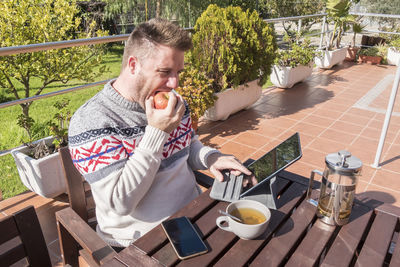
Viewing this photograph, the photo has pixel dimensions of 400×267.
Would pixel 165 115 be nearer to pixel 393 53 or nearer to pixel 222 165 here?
pixel 222 165

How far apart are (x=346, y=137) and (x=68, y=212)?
3.52 metres

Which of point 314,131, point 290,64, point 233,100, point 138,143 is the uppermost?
point 138,143

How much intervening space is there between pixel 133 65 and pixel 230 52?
8.95 feet

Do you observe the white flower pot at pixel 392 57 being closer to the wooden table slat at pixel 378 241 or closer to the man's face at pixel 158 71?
the wooden table slat at pixel 378 241

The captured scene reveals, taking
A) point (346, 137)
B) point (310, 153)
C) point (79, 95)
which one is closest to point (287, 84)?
point (346, 137)

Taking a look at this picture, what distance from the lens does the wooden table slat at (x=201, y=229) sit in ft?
3.38

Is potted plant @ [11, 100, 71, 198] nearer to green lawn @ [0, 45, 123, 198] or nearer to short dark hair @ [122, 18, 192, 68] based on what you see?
green lawn @ [0, 45, 123, 198]

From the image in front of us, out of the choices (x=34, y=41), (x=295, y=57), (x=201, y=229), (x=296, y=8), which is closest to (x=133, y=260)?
(x=201, y=229)

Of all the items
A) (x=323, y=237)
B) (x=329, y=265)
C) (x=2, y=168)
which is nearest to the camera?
(x=329, y=265)

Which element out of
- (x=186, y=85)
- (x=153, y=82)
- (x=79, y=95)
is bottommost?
(x=79, y=95)

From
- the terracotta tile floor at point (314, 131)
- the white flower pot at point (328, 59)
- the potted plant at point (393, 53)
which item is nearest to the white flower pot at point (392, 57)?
the potted plant at point (393, 53)

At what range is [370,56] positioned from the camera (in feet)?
26.4

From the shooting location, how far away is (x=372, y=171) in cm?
323

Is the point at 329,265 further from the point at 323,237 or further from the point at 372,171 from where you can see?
the point at 372,171
